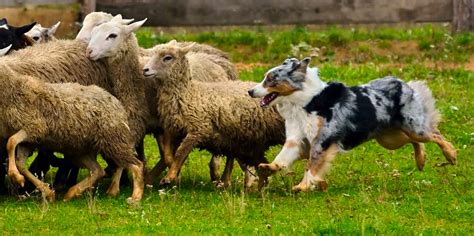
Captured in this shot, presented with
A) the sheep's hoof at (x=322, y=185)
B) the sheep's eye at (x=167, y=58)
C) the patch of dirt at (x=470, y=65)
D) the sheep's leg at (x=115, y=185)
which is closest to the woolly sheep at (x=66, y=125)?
the sheep's leg at (x=115, y=185)

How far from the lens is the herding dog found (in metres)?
14.5

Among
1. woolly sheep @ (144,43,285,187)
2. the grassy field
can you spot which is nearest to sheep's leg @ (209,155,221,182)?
the grassy field

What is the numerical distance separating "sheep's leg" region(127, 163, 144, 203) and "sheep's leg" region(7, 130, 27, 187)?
3.50ft

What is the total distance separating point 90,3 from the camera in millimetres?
25391

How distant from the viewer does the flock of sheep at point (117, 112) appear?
1436cm

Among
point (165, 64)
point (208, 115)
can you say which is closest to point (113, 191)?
point (208, 115)

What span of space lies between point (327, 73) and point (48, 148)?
26.4ft

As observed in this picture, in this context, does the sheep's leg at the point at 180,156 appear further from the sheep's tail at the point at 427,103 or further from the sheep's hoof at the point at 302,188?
the sheep's tail at the point at 427,103

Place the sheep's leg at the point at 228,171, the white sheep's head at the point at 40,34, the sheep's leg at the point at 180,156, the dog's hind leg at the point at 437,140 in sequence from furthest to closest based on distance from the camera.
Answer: the white sheep's head at the point at 40,34, the sheep's leg at the point at 228,171, the dog's hind leg at the point at 437,140, the sheep's leg at the point at 180,156

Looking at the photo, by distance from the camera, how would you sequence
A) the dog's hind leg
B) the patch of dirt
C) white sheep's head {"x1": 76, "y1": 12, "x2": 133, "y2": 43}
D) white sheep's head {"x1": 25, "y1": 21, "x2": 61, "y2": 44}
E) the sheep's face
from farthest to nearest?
the patch of dirt → white sheep's head {"x1": 25, "y1": 21, "x2": 61, "y2": 44} → the sheep's face → white sheep's head {"x1": 76, "y1": 12, "x2": 133, "y2": 43} → the dog's hind leg

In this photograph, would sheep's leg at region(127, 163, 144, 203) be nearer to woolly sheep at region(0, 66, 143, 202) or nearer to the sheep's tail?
woolly sheep at region(0, 66, 143, 202)

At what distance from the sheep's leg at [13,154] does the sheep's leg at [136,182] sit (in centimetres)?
107

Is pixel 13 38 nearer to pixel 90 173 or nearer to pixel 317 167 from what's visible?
pixel 90 173

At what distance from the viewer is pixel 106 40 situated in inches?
611
